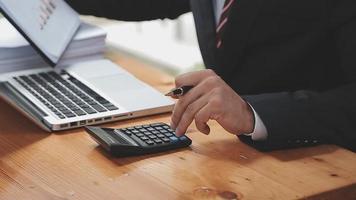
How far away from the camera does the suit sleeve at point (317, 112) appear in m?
1.18

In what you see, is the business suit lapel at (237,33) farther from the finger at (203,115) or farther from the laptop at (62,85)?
the finger at (203,115)

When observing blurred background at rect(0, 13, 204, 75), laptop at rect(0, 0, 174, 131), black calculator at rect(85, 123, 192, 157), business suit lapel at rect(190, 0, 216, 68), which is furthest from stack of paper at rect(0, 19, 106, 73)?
blurred background at rect(0, 13, 204, 75)

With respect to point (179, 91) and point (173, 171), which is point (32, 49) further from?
point (173, 171)

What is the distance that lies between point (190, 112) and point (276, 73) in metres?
0.33

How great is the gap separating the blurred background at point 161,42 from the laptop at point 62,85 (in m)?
1.79

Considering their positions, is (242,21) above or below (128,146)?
above

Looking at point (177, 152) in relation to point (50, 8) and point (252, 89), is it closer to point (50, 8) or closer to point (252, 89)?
point (252, 89)

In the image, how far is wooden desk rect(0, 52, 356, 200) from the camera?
39.1 inches

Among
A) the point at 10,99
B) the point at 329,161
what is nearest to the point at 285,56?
the point at 329,161

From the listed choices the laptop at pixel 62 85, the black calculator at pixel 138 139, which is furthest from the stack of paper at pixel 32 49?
the black calculator at pixel 138 139

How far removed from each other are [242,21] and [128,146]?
43 cm

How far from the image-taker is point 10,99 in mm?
1375

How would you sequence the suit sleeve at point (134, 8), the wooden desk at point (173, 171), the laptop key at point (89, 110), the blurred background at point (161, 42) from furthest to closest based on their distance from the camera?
the blurred background at point (161, 42), the suit sleeve at point (134, 8), the laptop key at point (89, 110), the wooden desk at point (173, 171)

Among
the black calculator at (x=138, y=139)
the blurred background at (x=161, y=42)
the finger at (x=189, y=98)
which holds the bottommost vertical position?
the blurred background at (x=161, y=42)
